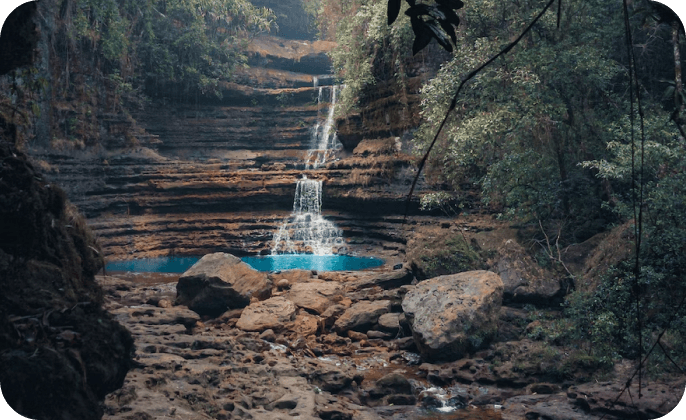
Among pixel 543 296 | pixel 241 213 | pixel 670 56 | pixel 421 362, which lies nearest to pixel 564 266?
pixel 543 296

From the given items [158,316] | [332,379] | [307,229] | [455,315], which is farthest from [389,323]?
[307,229]

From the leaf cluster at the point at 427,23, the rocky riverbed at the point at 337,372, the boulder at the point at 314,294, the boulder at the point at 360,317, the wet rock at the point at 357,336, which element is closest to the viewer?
the leaf cluster at the point at 427,23

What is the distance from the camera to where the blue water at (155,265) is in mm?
17508

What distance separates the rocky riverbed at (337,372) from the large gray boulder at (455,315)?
0.54 feet

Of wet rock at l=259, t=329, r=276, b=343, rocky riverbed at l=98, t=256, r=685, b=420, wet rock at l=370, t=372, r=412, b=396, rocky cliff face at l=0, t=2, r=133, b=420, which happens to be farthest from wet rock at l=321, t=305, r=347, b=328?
rocky cliff face at l=0, t=2, r=133, b=420

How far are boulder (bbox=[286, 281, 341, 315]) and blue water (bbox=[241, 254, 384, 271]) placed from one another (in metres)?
4.32

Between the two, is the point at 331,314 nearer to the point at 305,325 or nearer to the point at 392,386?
the point at 305,325

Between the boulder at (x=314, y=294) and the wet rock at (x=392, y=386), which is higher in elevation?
the boulder at (x=314, y=294)

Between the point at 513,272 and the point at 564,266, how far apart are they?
0.99 m

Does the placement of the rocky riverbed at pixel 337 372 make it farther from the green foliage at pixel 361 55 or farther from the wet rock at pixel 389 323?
the green foliage at pixel 361 55

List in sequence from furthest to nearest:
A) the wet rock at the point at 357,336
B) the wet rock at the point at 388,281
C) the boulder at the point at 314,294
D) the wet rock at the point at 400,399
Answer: the wet rock at the point at 388,281, the boulder at the point at 314,294, the wet rock at the point at 357,336, the wet rock at the point at 400,399

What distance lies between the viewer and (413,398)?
302 inches

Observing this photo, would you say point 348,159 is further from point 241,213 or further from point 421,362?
point 421,362

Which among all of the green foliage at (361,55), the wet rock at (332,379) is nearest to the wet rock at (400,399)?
the wet rock at (332,379)
